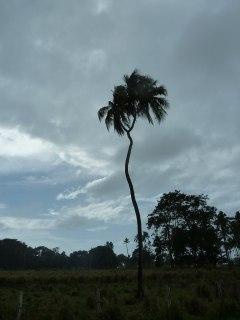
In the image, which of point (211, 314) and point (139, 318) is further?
point (211, 314)

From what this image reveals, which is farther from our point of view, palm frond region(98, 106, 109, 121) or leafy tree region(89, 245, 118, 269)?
leafy tree region(89, 245, 118, 269)

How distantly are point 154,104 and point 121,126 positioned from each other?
2758 mm

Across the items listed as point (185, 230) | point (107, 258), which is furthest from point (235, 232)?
point (107, 258)

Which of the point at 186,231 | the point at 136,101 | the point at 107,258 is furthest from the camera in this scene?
the point at 107,258

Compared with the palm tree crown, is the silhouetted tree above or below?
above

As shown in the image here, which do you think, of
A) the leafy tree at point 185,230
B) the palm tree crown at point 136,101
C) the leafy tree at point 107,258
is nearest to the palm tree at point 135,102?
the palm tree crown at point 136,101

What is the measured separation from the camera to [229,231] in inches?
3994

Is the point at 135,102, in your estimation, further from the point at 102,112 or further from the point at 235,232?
the point at 235,232

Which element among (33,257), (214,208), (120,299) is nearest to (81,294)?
(120,299)

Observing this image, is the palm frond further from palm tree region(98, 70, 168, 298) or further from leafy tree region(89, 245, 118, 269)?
leafy tree region(89, 245, 118, 269)

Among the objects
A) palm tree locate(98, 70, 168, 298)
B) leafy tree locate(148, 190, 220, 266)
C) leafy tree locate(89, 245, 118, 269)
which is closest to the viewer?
palm tree locate(98, 70, 168, 298)

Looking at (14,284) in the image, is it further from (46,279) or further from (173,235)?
(173,235)

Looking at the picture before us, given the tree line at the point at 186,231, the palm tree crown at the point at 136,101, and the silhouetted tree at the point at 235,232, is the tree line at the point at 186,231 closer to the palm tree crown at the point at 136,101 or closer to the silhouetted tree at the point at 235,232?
the silhouetted tree at the point at 235,232

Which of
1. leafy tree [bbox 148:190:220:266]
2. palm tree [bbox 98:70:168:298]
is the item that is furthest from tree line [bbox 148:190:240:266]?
palm tree [bbox 98:70:168:298]
